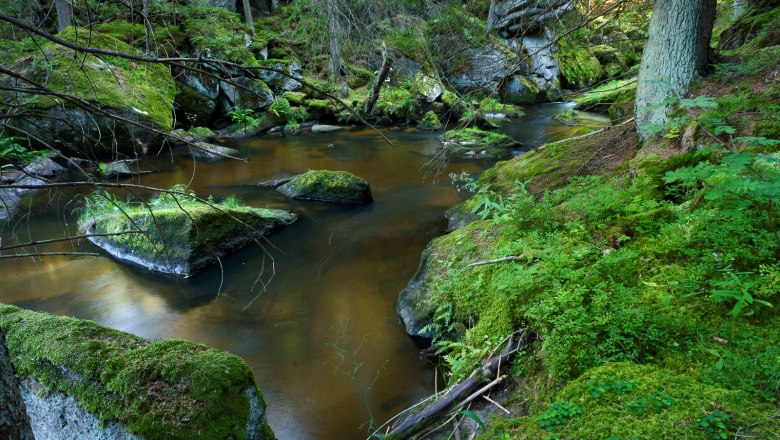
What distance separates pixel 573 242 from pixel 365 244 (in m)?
4.58

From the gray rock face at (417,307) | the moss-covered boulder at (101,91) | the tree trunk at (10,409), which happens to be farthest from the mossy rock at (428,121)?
the tree trunk at (10,409)

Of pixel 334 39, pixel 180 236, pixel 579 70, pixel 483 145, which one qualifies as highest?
pixel 334 39

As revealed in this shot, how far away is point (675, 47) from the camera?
17.0 ft

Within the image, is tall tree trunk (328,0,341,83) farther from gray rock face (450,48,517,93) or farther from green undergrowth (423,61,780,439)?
green undergrowth (423,61,780,439)

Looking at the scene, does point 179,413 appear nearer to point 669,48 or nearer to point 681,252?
point 681,252

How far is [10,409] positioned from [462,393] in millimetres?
2520

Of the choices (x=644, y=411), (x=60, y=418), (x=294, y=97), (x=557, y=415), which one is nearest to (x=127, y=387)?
(x=60, y=418)

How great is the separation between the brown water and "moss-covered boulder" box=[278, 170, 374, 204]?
27 centimetres

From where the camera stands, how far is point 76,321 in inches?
134

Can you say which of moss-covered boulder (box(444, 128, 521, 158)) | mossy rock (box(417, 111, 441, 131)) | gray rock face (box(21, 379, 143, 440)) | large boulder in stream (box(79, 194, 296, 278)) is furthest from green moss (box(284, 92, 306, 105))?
gray rock face (box(21, 379, 143, 440))

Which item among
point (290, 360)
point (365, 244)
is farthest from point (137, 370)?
point (365, 244)

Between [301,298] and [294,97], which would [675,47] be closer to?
[301,298]

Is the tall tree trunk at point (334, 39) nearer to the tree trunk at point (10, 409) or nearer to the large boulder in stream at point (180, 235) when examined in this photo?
the large boulder in stream at point (180, 235)

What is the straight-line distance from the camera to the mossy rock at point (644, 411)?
1.91 m
